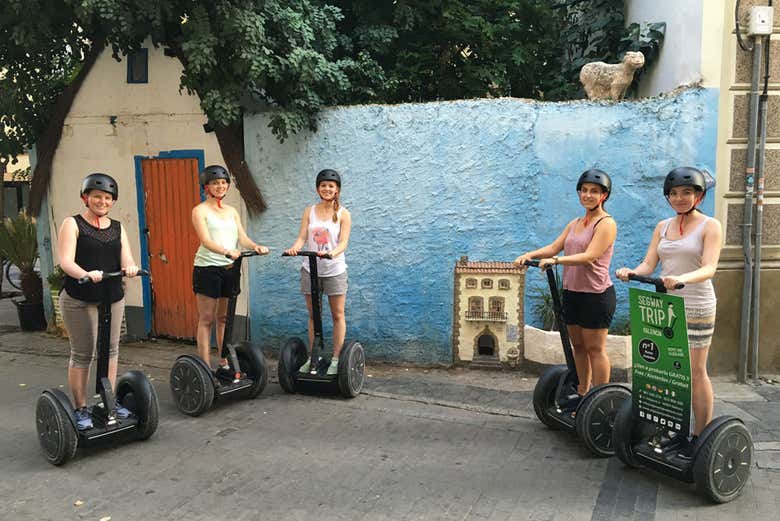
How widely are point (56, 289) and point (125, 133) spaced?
2074 mm

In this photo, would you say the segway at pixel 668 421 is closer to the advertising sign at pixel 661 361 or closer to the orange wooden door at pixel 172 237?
the advertising sign at pixel 661 361

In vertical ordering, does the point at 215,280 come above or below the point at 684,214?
below

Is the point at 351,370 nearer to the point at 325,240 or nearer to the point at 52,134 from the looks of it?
the point at 325,240

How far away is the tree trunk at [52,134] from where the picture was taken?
313 inches

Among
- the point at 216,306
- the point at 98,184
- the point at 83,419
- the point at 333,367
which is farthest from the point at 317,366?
the point at 98,184

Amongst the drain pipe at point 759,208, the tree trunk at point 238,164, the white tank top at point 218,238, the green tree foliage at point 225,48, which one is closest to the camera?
the white tank top at point 218,238

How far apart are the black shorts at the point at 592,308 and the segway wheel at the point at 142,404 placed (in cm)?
295

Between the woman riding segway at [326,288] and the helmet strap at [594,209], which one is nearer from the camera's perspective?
the helmet strap at [594,209]

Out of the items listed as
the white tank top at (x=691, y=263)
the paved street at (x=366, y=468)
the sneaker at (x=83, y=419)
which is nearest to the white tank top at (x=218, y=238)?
the paved street at (x=366, y=468)

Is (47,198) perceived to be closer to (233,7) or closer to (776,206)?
(233,7)

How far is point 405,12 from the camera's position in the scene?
7980mm

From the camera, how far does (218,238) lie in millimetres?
5500

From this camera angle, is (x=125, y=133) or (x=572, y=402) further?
(x=125, y=133)

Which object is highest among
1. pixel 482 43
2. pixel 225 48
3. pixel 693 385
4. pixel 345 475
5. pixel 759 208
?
pixel 482 43
